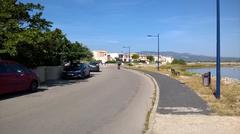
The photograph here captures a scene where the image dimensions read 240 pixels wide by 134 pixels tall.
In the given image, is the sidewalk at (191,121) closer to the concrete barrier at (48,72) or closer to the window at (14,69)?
the window at (14,69)

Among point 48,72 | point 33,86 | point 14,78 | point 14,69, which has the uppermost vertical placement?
point 14,69

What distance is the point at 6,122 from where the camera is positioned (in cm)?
1026

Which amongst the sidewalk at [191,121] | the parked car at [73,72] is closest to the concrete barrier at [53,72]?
the parked car at [73,72]

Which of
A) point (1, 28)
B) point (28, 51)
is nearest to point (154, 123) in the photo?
point (1, 28)

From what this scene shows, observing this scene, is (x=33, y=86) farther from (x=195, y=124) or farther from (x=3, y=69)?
(x=195, y=124)

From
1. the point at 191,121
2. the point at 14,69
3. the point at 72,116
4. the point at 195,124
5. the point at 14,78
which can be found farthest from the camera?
the point at 14,69

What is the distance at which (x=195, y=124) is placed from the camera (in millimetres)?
9859

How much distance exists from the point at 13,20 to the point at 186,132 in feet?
52.1

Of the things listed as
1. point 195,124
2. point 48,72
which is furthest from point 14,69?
point 48,72

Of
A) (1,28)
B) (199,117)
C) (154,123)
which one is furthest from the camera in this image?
(1,28)

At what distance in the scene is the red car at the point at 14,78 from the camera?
16.5 m

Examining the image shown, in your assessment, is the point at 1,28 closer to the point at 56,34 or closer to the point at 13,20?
the point at 13,20

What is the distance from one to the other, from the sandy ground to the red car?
7738 mm

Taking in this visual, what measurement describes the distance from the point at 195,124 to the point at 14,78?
32.5 feet
